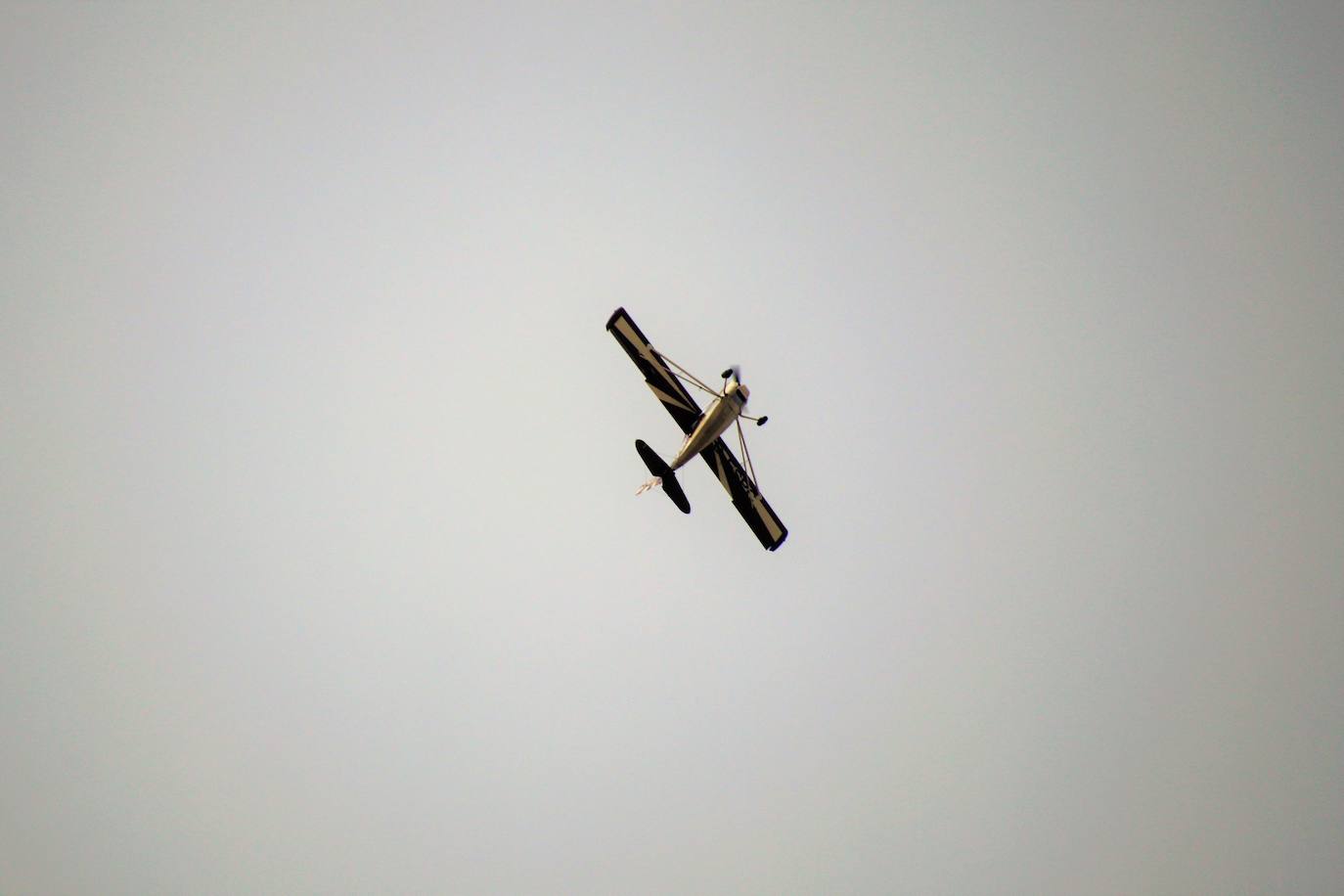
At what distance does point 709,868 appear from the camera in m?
68.8

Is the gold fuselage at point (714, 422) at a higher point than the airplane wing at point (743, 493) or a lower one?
higher

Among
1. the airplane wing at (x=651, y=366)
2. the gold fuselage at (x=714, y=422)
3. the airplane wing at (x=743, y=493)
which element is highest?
the airplane wing at (x=651, y=366)

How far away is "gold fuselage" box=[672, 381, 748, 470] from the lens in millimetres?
26922

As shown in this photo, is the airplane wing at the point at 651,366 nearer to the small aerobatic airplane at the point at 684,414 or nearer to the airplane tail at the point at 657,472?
the small aerobatic airplane at the point at 684,414

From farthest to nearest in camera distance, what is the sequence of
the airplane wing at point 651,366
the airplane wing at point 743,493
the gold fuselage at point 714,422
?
the airplane wing at point 743,493
the airplane wing at point 651,366
the gold fuselage at point 714,422

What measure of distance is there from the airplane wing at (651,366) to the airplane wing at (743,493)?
1516mm

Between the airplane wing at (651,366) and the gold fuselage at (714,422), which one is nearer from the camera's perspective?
the gold fuselage at (714,422)

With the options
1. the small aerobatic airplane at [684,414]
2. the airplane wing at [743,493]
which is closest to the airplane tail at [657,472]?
the small aerobatic airplane at [684,414]

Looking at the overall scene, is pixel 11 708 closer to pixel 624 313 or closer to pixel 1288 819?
pixel 624 313

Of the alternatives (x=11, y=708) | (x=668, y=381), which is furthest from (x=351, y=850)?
(x=668, y=381)

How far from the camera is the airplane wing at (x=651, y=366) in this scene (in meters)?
27.7

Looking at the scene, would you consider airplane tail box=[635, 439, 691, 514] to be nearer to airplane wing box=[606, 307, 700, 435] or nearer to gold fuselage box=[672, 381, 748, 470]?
gold fuselage box=[672, 381, 748, 470]

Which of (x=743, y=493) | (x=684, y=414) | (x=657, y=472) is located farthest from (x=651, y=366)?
(x=743, y=493)

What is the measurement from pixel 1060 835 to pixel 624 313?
7324cm
